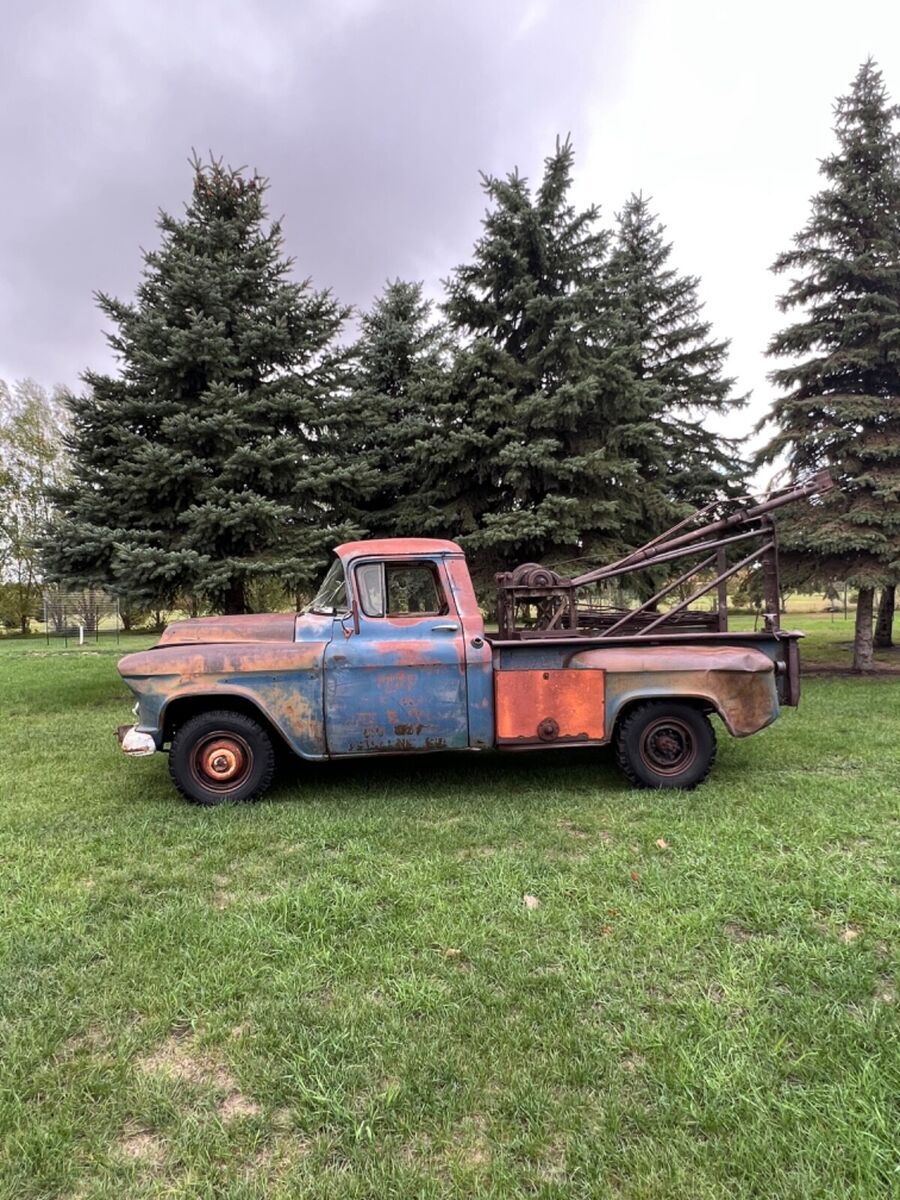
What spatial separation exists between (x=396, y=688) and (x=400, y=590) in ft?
2.70

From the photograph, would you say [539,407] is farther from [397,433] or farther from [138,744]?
[138,744]

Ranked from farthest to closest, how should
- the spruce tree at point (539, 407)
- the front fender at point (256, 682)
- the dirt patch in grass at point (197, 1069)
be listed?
the spruce tree at point (539, 407), the front fender at point (256, 682), the dirt patch in grass at point (197, 1069)

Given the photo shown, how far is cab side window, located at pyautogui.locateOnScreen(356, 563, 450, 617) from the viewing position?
4965mm

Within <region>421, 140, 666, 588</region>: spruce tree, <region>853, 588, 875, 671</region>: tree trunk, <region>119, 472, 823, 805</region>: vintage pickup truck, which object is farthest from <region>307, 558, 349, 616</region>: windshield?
<region>853, 588, 875, 671</region>: tree trunk

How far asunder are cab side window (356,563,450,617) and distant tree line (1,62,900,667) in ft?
14.2

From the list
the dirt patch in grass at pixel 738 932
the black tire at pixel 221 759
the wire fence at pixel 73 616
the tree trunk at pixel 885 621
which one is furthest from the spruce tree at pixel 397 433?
the wire fence at pixel 73 616

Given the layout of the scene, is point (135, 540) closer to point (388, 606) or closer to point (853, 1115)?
point (388, 606)

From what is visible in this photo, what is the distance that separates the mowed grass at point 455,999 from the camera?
1.85 metres

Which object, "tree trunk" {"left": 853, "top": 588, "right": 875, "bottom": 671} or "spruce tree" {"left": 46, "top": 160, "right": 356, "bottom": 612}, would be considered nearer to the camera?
"spruce tree" {"left": 46, "top": 160, "right": 356, "bottom": 612}

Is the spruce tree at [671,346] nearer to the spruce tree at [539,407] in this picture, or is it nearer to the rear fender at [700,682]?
the spruce tree at [539,407]

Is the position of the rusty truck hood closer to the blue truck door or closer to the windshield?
the windshield

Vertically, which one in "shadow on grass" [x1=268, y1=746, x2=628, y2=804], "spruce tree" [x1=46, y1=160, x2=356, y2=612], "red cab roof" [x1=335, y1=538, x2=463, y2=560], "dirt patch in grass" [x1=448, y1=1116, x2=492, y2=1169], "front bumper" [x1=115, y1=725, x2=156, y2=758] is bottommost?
"dirt patch in grass" [x1=448, y1=1116, x2=492, y2=1169]

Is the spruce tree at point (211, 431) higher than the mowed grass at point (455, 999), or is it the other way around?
the spruce tree at point (211, 431)

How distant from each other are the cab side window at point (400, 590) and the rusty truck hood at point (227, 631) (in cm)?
70
